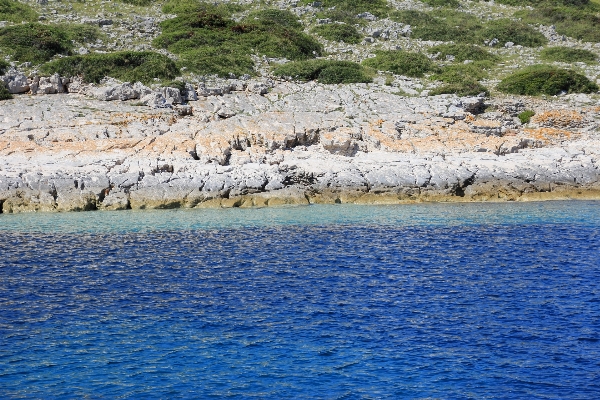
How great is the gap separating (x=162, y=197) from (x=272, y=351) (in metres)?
20.7

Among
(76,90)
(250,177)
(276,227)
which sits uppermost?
(76,90)

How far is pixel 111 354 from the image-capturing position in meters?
13.6

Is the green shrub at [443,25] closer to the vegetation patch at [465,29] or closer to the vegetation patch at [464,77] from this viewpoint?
the vegetation patch at [465,29]

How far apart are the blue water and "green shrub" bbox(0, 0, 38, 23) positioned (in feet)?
105

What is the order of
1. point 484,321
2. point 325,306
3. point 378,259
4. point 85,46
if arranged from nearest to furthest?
1. point 484,321
2. point 325,306
3. point 378,259
4. point 85,46

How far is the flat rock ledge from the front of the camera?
109ft

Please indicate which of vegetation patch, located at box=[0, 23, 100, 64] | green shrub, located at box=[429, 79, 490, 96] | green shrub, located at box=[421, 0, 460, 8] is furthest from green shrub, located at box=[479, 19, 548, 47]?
vegetation patch, located at box=[0, 23, 100, 64]

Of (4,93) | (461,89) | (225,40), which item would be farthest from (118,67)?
(461,89)

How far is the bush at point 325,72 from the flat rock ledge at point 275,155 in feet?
18.5

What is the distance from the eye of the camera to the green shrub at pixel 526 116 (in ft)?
136

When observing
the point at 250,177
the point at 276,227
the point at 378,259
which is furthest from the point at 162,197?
the point at 378,259

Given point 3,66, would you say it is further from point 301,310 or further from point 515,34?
point 515,34

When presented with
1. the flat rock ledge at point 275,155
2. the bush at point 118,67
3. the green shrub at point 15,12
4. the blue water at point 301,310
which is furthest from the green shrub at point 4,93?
the green shrub at point 15,12

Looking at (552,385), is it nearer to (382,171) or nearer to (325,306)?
(325,306)
